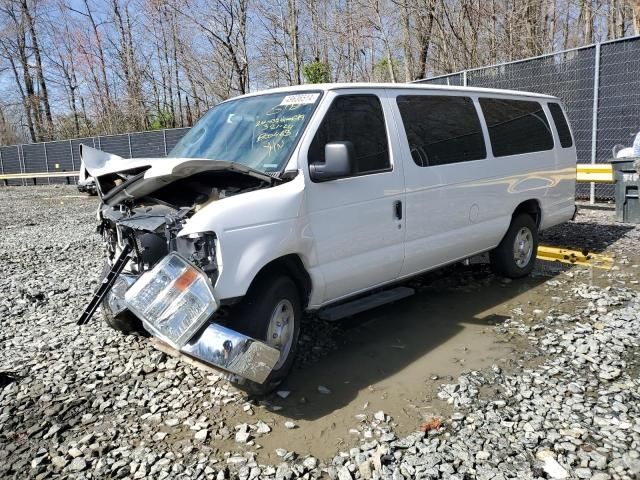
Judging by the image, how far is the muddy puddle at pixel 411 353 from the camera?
3.54 meters

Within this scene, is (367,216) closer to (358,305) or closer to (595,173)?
(358,305)

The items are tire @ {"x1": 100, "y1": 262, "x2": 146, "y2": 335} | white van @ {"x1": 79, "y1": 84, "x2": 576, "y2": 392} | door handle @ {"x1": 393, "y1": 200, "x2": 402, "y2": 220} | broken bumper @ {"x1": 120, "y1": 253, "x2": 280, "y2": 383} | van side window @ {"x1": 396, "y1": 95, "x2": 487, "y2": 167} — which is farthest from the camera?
van side window @ {"x1": 396, "y1": 95, "x2": 487, "y2": 167}

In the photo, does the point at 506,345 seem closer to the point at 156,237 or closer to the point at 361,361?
the point at 361,361

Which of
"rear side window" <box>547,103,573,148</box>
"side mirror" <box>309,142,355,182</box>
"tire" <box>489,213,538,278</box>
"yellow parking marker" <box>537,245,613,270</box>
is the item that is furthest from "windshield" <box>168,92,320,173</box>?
"yellow parking marker" <box>537,245,613,270</box>

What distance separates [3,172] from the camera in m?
33.6

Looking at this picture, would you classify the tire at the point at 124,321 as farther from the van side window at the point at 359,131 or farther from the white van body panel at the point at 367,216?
the van side window at the point at 359,131

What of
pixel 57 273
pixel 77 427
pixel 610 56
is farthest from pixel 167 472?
pixel 610 56

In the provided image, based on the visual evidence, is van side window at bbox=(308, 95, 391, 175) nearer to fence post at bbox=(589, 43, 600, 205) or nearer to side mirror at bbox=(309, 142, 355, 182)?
side mirror at bbox=(309, 142, 355, 182)

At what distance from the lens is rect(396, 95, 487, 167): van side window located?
493cm

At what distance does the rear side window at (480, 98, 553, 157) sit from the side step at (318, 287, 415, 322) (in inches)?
84.9

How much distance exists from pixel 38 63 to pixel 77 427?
1709 inches

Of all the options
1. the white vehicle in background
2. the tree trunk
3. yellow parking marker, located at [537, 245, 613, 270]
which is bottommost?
yellow parking marker, located at [537, 245, 613, 270]

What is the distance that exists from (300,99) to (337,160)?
0.82m

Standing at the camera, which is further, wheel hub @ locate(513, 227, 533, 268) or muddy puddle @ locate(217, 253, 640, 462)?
wheel hub @ locate(513, 227, 533, 268)
